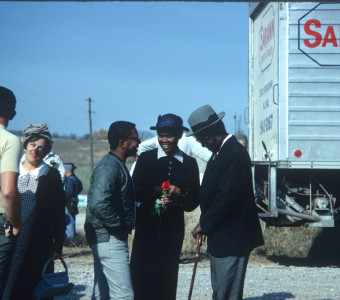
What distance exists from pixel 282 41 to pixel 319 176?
2.24 m

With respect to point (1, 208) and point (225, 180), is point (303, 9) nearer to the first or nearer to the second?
point (225, 180)

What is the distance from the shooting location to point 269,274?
9.37 m

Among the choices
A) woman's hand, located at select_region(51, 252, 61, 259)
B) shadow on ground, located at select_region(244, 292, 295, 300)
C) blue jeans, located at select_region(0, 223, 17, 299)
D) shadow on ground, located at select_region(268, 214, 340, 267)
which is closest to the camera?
blue jeans, located at select_region(0, 223, 17, 299)

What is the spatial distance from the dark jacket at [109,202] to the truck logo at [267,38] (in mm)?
5464

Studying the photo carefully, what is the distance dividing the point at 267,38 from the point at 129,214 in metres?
6.08

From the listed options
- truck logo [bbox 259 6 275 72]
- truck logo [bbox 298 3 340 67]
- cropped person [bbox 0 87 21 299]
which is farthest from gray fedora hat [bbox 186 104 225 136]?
truck logo [bbox 259 6 275 72]

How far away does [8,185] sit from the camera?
428 centimetres

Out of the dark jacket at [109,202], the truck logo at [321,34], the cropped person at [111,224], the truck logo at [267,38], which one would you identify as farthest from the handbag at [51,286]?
the truck logo at [267,38]

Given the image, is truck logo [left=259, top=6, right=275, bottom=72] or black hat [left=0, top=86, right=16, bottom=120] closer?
black hat [left=0, top=86, right=16, bottom=120]

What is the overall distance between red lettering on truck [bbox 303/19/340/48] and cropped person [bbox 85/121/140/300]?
5184 mm

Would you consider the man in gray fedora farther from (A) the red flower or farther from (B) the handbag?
(B) the handbag

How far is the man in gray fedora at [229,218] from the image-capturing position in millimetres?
4852

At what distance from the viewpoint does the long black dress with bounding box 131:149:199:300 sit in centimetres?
591

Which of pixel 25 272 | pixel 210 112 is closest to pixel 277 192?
pixel 210 112
